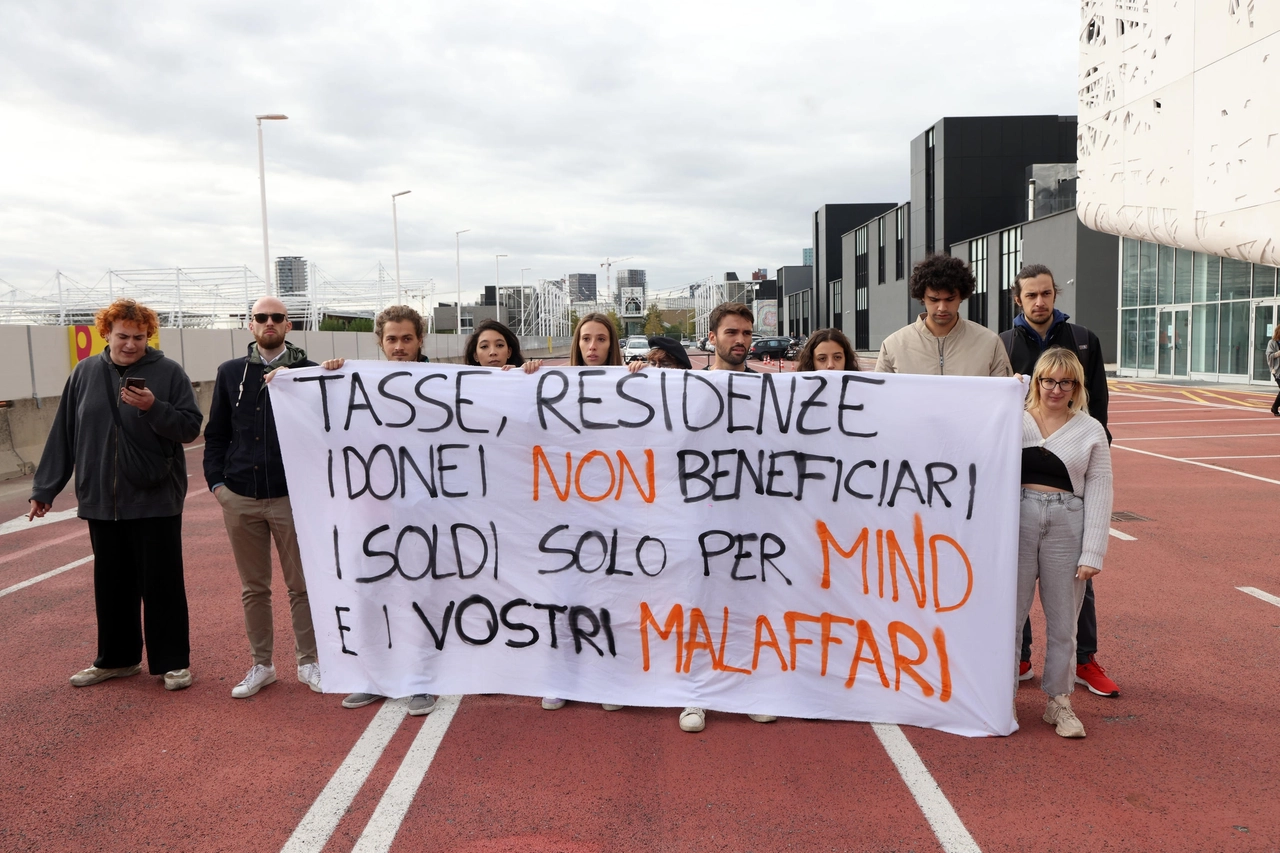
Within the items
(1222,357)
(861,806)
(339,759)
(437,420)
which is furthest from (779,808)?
(1222,357)

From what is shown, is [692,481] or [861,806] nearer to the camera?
[861,806]

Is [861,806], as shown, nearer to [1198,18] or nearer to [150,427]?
[150,427]

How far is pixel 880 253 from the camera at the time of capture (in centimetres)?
6650

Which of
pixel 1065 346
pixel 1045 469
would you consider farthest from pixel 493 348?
pixel 1065 346

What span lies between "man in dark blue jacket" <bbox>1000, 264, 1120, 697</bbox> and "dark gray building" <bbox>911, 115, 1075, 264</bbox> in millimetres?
51575

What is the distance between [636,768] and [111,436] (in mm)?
3132

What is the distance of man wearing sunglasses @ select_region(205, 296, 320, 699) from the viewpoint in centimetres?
463

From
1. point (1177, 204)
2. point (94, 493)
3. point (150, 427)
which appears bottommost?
point (94, 493)

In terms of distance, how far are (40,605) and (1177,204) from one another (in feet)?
83.4

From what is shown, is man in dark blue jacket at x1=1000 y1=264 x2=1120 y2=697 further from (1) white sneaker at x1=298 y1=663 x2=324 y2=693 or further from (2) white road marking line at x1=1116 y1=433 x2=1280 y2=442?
(2) white road marking line at x1=1116 y1=433 x2=1280 y2=442

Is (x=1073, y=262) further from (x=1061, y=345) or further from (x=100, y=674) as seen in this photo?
(x=100, y=674)

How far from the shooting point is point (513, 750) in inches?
155

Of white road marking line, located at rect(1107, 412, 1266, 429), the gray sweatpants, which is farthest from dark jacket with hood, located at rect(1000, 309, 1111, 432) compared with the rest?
white road marking line, located at rect(1107, 412, 1266, 429)

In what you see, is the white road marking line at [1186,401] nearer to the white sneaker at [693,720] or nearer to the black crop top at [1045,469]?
the black crop top at [1045,469]
